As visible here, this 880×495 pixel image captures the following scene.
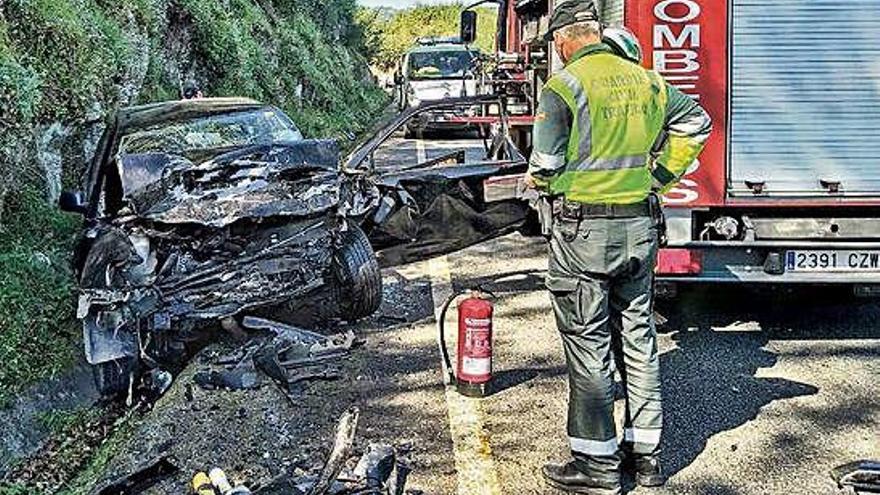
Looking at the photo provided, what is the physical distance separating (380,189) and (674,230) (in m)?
2.24

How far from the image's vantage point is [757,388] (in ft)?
18.6

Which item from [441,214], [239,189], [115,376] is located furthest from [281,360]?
[441,214]

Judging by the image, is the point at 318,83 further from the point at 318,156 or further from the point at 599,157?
the point at 599,157

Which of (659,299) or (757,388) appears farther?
(659,299)

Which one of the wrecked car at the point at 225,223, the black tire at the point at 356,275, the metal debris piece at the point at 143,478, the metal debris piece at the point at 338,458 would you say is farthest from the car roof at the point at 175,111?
the metal debris piece at the point at 338,458

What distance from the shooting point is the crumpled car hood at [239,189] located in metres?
6.16

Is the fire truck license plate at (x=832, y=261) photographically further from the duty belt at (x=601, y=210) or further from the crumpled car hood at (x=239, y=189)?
the crumpled car hood at (x=239, y=189)

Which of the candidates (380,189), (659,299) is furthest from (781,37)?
(380,189)

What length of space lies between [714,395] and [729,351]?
0.85m

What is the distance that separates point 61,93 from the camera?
8531mm

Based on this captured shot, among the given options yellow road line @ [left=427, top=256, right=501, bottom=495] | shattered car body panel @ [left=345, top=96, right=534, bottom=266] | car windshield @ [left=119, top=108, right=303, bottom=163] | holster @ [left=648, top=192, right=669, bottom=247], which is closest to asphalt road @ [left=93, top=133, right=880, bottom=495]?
yellow road line @ [left=427, top=256, right=501, bottom=495]

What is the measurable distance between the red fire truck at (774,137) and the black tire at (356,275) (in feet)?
6.54

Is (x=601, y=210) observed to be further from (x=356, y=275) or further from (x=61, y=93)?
(x=61, y=93)

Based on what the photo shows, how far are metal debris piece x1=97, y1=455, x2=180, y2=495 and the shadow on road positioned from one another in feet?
7.79
